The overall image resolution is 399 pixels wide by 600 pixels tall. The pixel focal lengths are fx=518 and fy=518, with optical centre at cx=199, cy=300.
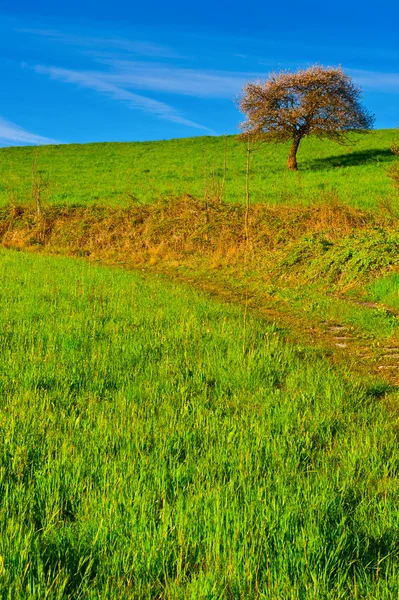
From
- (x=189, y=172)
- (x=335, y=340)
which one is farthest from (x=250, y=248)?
(x=189, y=172)

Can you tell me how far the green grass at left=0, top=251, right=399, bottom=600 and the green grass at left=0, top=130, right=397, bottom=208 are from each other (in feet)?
53.7

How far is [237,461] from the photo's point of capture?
4008mm

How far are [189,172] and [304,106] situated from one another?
34.6 feet

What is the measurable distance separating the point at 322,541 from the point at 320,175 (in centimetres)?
3576

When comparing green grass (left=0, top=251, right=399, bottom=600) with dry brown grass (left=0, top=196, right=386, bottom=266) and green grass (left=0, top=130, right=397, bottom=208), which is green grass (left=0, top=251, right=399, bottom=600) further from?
green grass (left=0, top=130, right=397, bottom=208)

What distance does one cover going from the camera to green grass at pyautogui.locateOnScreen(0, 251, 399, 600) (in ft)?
8.89

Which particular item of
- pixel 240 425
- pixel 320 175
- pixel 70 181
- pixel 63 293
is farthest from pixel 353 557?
pixel 70 181

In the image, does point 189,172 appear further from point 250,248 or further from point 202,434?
point 202,434

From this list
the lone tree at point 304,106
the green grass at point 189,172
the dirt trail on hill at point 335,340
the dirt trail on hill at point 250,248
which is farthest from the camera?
the lone tree at point 304,106

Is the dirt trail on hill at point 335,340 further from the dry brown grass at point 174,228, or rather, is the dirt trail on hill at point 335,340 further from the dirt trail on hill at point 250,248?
the dry brown grass at point 174,228

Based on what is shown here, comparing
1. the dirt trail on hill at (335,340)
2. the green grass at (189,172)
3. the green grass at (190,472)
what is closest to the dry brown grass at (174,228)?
the green grass at (189,172)

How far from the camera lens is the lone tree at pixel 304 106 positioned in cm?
4056

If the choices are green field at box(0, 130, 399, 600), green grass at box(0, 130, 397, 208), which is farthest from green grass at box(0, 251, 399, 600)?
green grass at box(0, 130, 397, 208)

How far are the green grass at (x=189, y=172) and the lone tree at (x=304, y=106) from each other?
2647 millimetres
